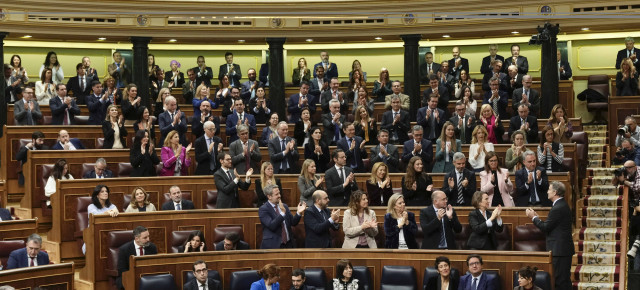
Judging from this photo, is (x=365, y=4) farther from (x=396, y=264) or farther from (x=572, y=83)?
(x=396, y=264)

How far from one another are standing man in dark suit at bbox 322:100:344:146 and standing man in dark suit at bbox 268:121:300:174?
71cm

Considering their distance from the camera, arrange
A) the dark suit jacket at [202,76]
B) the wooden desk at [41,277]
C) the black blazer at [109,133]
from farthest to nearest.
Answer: the dark suit jacket at [202,76]
the black blazer at [109,133]
the wooden desk at [41,277]

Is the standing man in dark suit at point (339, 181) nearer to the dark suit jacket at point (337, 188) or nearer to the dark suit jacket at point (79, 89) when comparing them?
the dark suit jacket at point (337, 188)

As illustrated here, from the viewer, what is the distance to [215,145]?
10898 mm

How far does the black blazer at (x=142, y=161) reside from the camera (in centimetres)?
1058

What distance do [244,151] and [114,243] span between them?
1.95 meters

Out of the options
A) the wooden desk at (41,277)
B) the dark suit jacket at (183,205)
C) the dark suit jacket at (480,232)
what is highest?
the dark suit jacket at (183,205)

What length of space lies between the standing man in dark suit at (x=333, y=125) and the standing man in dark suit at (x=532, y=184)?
246 centimetres

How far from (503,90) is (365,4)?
8.04ft

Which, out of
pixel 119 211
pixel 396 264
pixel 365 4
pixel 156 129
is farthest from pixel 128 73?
pixel 396 264

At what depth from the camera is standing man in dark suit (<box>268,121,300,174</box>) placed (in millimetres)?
10859

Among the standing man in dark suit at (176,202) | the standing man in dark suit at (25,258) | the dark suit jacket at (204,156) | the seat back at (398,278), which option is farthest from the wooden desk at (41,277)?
the dark suit jacket at (204,156)

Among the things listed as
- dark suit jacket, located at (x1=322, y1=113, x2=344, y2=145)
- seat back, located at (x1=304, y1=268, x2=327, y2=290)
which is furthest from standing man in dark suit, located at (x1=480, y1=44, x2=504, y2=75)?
seat back, located at (x1=304, y1=268, x2=327, y2=290)

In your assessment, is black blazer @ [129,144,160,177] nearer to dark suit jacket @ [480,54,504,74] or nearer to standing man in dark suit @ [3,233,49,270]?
standing man in dark suit @ [3,233,49,270]
